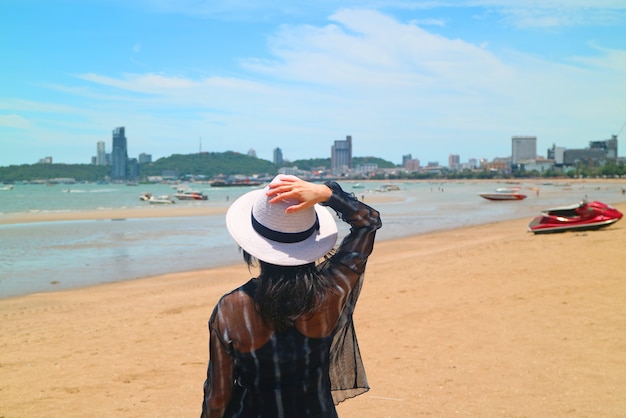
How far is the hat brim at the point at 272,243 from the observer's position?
5.81 ft

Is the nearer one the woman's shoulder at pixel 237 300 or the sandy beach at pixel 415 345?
the woman's shoulder at pixel 237 300

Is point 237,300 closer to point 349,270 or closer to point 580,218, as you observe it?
point 349,270

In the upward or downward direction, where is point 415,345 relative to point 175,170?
downward

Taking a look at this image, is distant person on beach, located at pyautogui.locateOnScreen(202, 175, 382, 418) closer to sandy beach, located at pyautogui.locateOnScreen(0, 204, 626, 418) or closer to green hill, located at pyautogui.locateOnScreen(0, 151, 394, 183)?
sandy beach, located at pyautogui.locateOnScreen(0, 204, 626, 418)

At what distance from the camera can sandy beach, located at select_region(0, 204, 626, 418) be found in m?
4.75

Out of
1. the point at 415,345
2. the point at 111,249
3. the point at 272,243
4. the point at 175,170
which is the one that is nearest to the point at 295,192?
the point at 272,243

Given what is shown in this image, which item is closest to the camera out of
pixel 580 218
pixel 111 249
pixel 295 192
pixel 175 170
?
pixel 295 192

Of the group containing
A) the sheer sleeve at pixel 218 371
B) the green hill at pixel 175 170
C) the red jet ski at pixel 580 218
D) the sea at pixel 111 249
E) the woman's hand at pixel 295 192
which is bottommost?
the sea at pixel 111 249

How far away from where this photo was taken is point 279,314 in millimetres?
1752

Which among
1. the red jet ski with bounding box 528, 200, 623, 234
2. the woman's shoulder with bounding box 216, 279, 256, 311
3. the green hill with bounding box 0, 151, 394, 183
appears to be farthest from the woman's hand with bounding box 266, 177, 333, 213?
the green hill with bounding box 0, 151, 394, 183

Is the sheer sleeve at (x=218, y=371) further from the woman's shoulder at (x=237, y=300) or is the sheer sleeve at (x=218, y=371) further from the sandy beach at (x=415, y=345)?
the sandy beach at (x=415, y=345)

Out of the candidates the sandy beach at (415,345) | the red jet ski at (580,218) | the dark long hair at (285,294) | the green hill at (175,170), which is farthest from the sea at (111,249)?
the green hill at (175,170)

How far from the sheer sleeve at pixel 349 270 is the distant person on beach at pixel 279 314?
0.06 ft

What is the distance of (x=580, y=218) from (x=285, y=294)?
16.3m
